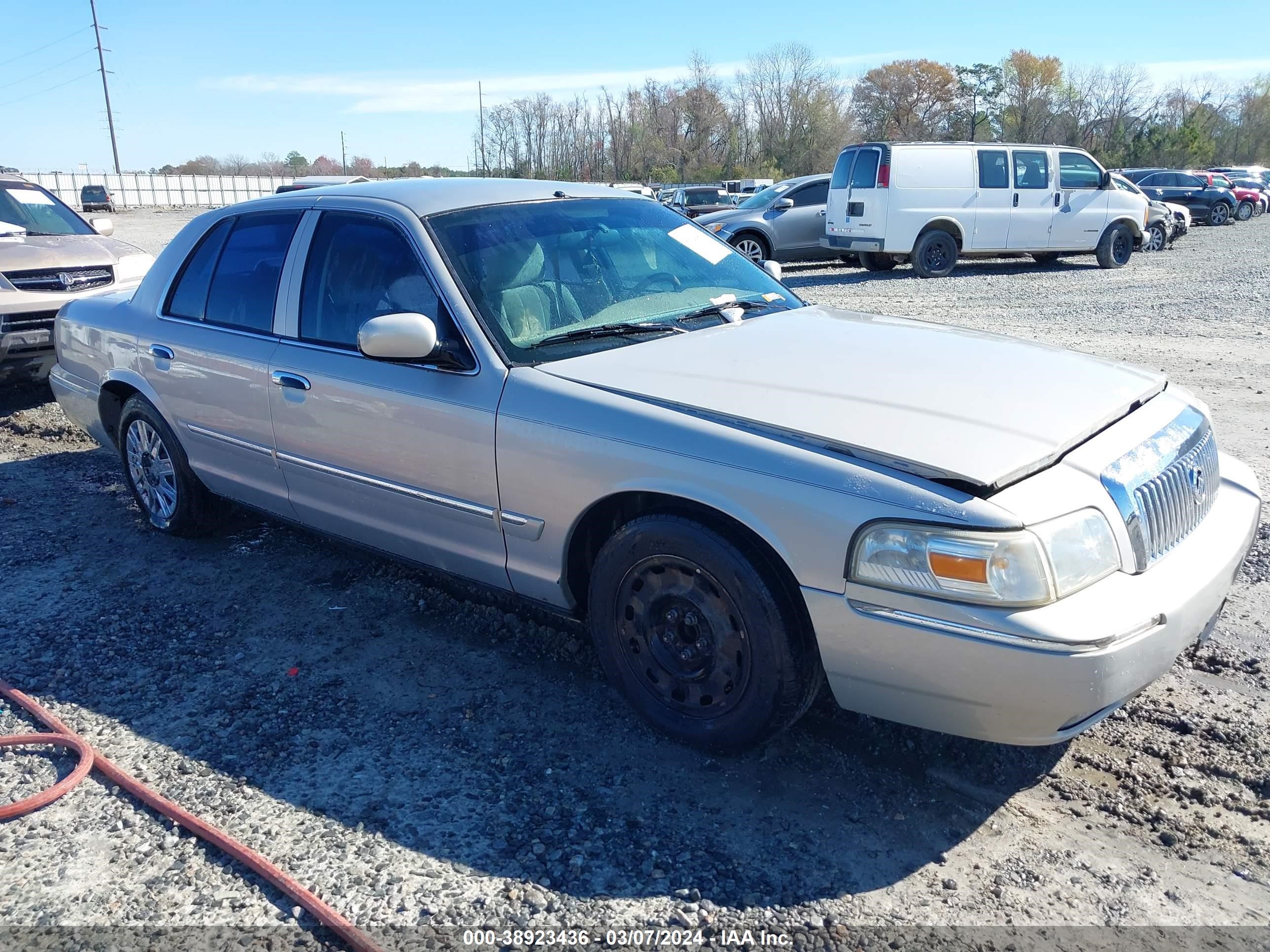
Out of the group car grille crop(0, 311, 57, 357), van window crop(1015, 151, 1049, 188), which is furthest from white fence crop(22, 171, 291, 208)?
car grille crop(0, 311, 57, 357)

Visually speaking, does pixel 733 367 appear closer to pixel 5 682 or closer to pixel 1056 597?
pixel 1056 597

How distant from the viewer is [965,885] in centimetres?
247

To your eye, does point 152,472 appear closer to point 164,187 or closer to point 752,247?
point 752,247

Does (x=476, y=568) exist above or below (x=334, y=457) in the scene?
below

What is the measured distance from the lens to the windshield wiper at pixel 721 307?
3.78m

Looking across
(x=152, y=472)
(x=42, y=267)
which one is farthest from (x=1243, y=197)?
(x=152, y=472)

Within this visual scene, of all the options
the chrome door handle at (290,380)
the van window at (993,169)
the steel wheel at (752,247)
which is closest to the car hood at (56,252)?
the chrome door handle at (290,380)

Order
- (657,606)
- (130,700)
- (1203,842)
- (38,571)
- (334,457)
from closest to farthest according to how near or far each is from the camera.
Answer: (1203,842) < (657,606) < (130,700) < (334,457) < (38,571)

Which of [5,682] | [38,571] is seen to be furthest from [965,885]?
[38,571]

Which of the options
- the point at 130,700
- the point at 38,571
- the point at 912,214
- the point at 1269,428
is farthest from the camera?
the point at 912,214

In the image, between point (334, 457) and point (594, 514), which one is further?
point (334, 457)

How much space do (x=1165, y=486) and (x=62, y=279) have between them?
8.55 meters

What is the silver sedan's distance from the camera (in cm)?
247

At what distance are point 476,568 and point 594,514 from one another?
62 centimetres
